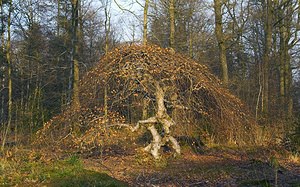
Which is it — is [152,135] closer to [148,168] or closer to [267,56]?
[148,168]

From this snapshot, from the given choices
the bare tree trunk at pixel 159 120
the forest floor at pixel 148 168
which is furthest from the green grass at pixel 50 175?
the bare tree trunk at pixel 159 120

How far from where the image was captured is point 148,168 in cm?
986

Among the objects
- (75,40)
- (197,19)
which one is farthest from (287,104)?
(75,40)

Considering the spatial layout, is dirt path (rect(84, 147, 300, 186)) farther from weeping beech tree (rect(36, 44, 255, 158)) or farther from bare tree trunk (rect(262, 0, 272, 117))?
bare tree trunk (rect(262, 0, 272, 117))

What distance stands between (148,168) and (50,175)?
9.51ft

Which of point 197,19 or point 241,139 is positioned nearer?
point 241,139

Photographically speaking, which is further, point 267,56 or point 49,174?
point 267,56

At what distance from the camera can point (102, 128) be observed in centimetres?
1015

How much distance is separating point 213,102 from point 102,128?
11.6 ft

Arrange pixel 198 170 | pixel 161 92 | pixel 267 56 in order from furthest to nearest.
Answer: pixel 267 56 < pixel 161 92 < pixel 198 170

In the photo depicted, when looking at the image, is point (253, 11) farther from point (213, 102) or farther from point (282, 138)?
point (213, 102)

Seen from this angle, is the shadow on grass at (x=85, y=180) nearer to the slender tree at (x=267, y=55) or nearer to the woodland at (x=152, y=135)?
the woodland at (x=152, y=135)

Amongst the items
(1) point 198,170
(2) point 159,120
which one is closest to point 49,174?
(1) point 198,170

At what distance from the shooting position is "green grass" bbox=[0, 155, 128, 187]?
23.6 feet
